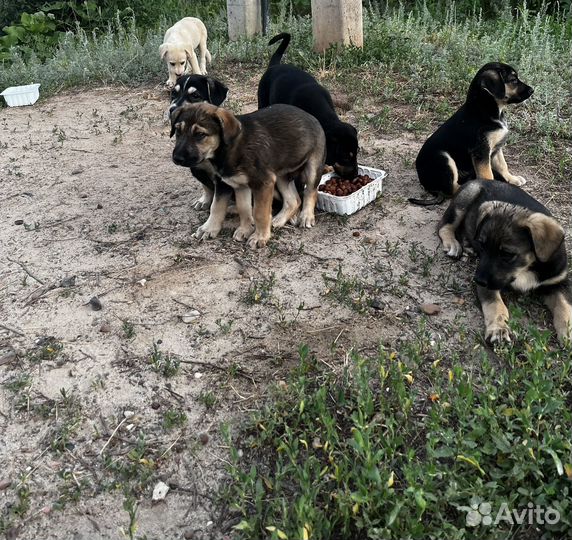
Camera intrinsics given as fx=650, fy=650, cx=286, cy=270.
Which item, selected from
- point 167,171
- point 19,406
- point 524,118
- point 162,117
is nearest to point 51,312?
point 19,406

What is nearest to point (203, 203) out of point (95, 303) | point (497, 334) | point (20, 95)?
point (95, 303)

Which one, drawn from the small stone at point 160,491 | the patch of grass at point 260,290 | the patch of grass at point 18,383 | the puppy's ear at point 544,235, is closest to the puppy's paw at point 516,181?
the puppy's ear at point 544,235

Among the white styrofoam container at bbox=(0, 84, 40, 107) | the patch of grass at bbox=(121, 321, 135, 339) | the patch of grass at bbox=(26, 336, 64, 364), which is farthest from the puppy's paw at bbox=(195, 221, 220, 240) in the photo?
the white styrofoam container at bbox=(0, 84, 40, 107)

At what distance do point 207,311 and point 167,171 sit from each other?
2615 mm

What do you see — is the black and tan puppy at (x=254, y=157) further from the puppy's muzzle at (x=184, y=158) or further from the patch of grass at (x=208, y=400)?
the patch of grass at (x=208, y=400)

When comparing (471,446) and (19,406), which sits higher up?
(471,446)

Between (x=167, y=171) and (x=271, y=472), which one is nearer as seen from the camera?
(x=271, y=472)

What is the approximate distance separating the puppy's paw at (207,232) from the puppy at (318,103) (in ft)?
4.13

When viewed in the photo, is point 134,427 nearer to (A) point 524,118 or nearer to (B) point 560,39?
(A) point 524,118

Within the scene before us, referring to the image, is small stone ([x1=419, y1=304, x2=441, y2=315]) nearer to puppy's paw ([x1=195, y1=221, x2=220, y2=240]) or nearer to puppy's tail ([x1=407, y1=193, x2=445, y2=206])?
puppy's tail ([x1=407, y1=193, x2=445, y2=206])

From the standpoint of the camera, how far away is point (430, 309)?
13.2 ft

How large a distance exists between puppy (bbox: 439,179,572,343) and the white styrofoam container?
696cm

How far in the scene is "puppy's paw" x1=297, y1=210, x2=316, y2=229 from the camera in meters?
5.14

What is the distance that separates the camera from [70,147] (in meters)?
7.17
